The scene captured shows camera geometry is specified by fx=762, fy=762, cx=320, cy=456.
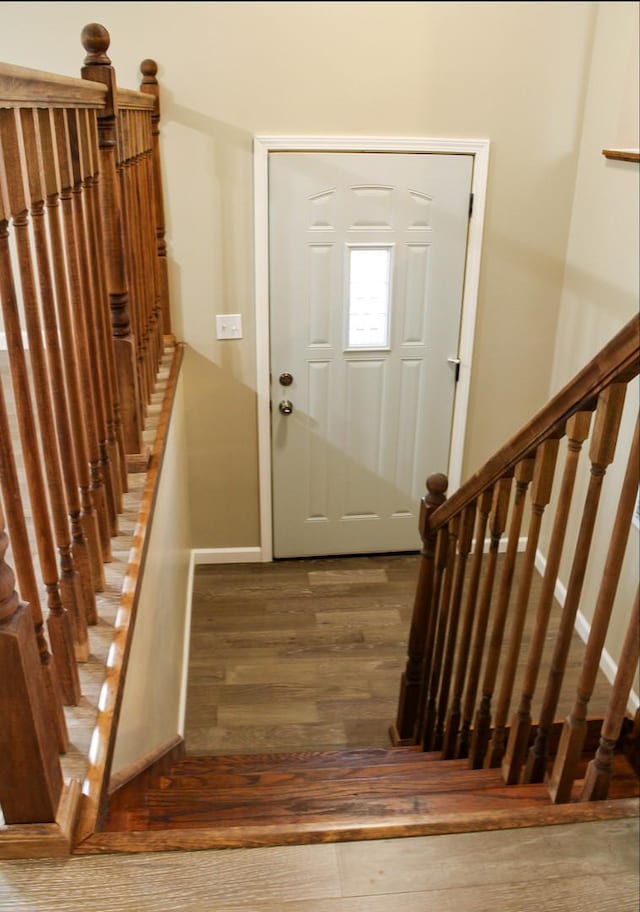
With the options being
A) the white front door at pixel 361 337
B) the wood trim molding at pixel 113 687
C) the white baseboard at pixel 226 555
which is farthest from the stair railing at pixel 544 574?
the white baseboard at pixel 226 555

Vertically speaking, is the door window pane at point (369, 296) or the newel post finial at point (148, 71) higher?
the newel post finial at point (148, 71)

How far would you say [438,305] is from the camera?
3830 millimetres

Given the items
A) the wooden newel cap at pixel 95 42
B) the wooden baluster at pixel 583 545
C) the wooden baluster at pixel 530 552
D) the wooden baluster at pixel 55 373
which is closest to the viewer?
the wooden baluster at pixel 55 373

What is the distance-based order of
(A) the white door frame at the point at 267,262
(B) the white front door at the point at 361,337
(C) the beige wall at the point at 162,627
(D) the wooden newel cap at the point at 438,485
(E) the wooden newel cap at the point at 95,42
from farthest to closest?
(B) the white front door at the point at 361,337, (A) the white door frame at the point at 267,262, (D) the wooden newel cap at the point at 438,485, (C) the beige wall at the point at 162,627, (E) the wooden newel cap at the point at 95,42

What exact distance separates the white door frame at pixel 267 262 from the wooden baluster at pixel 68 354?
2170mm

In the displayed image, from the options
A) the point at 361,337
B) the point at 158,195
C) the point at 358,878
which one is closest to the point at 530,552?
the point at 358,878

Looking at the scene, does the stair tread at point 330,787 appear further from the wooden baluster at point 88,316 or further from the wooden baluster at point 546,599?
the wooden baluster at point 88,316

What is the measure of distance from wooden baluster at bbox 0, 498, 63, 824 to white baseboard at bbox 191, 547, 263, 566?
9.61 ft

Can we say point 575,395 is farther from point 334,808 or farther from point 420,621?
point 420,621

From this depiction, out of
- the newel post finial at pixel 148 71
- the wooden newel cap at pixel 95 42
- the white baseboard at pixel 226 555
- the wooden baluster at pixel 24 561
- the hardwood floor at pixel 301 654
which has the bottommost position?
the hardwood floor at pixel 301 654

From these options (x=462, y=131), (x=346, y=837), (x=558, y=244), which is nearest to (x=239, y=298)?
(x=462, y=131)

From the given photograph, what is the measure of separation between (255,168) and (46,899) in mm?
3034

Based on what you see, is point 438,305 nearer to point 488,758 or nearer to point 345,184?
point 345,184

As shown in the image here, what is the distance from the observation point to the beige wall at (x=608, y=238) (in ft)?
10.4
